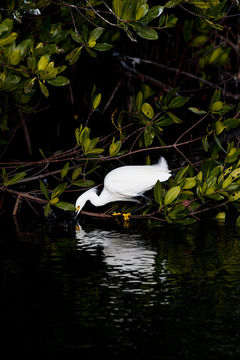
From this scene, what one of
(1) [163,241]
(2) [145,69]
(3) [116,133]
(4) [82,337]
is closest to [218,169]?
(1) [163,241]

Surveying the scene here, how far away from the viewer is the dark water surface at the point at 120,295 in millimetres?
3604

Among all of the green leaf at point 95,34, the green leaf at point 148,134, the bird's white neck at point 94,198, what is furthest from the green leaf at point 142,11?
the bird's white neck at point 94,198

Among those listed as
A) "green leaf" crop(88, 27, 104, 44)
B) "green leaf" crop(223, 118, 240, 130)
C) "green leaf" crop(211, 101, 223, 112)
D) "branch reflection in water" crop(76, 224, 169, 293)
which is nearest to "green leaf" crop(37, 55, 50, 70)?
"green leaf" crop(88, 27, 104, 44)

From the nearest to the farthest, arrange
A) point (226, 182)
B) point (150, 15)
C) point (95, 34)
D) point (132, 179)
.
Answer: point (150, 15) < point (95, 34) < point (226, 182) < point (132, 179)

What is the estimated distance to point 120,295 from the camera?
452 centimetres

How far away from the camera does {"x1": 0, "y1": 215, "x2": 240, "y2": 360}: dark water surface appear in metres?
3.60

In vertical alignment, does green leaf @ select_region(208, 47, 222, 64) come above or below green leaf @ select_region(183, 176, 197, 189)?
above

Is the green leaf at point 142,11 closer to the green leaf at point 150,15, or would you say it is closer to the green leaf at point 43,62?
Answer: the green leaf at point 150,15

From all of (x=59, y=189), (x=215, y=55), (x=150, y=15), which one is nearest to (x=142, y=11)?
(x=150, y=15)

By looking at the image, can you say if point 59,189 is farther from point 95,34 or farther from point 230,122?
point 230,122

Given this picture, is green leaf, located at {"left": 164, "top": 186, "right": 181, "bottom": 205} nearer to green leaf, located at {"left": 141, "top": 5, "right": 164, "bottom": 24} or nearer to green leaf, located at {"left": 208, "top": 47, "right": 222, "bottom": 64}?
green leaf, located at {"left": 141, "top": 5, "right": 164, "bottom": 24}

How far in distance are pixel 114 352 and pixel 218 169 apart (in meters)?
3.01

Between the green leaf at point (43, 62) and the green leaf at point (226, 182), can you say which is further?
the green leaf at point (226, 182)

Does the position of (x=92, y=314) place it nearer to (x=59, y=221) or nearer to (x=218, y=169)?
(x=218, y=169)
